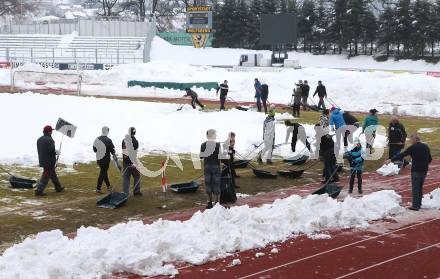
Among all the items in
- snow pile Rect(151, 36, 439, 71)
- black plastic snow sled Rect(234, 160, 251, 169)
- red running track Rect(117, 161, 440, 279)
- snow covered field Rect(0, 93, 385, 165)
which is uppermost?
snow pile Rect(151, 36, 439, 71)

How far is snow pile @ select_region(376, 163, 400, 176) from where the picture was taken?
19.7 metres

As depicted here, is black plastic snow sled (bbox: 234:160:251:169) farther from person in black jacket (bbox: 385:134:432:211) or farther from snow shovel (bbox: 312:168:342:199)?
person in black jacket (bbox: 385:134:432:211)

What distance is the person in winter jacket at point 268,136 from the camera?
68.1ft

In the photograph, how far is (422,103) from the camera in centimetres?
3994

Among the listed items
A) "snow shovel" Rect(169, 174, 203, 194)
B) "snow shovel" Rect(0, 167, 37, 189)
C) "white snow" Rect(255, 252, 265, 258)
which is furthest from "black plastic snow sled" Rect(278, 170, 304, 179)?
"white snow" Rect(255, 252, 265, 258)

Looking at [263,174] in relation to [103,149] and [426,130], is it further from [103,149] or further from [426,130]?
[426,130]

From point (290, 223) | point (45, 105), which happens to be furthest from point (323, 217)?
point (45, 105)

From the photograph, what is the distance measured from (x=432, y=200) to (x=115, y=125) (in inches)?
521

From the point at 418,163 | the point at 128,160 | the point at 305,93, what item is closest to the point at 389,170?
the point at 418,163

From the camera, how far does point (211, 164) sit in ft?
48.4

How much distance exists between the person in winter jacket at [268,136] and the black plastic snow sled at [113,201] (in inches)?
264

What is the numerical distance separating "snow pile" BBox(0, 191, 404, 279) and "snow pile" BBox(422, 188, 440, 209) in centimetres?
136

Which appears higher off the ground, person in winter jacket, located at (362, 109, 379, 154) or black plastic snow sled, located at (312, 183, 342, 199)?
person in winter jacket, located at (362, 109, 379, 154)

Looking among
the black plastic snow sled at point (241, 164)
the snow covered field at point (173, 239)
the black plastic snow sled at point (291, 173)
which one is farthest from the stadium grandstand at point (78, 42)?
the snow covered field at point (173, 239)
